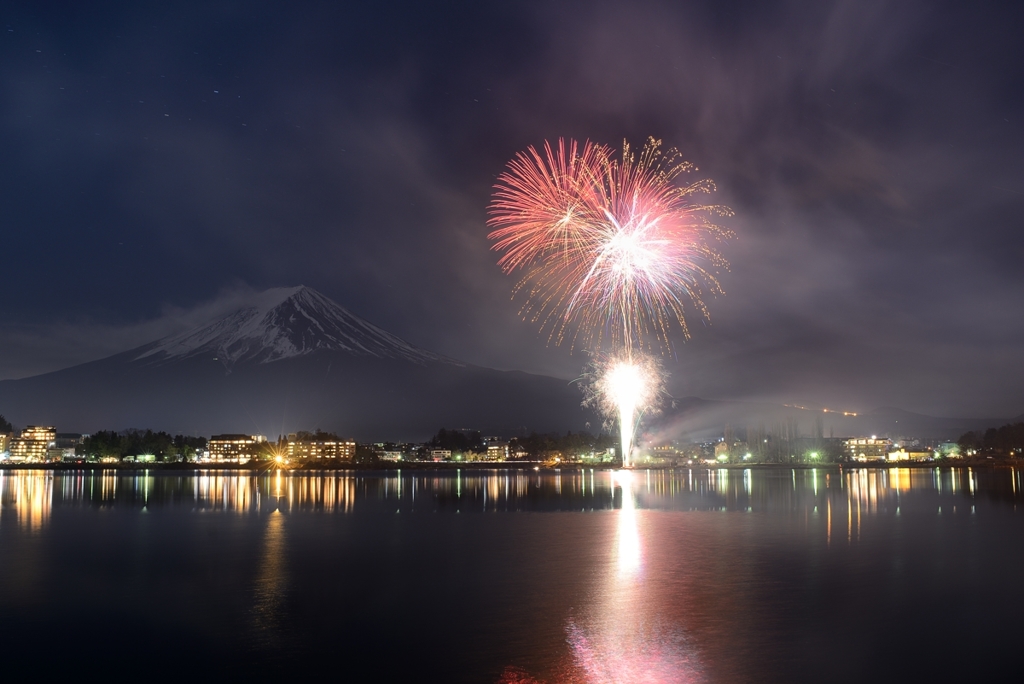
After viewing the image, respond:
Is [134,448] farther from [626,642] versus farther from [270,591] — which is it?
[626,642]

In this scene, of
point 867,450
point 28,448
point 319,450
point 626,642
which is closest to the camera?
point 626,642

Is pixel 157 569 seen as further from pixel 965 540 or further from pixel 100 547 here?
pixel 965 540

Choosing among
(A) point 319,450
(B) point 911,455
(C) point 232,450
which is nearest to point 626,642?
(A) point 319,450

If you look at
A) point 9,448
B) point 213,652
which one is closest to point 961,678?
point 213,652

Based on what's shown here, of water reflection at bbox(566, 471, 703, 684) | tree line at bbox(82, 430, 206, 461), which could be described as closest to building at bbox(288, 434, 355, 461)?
tree line at bbox(82, 430, 206, 461)

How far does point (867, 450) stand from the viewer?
584ft

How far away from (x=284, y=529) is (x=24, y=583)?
33.3ft

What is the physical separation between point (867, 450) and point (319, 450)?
392ft

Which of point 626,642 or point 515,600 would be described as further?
point 515,600

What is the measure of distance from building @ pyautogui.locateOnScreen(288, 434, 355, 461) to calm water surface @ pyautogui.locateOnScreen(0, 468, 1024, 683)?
4850 inches

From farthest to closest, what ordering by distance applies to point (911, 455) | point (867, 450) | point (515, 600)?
point (867, 450) < point (911, 455) < point (515, 600)

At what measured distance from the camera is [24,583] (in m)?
15.7

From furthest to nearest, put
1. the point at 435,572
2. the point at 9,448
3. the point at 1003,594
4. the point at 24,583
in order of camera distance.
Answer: the point at 9,448 < the point at 435,572 < the point at 24,583 < the point at 1003,594

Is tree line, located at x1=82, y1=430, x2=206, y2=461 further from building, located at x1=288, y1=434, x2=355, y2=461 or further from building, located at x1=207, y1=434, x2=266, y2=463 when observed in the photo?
building, located at x1=288, y1=434, x2=355, y2=461
